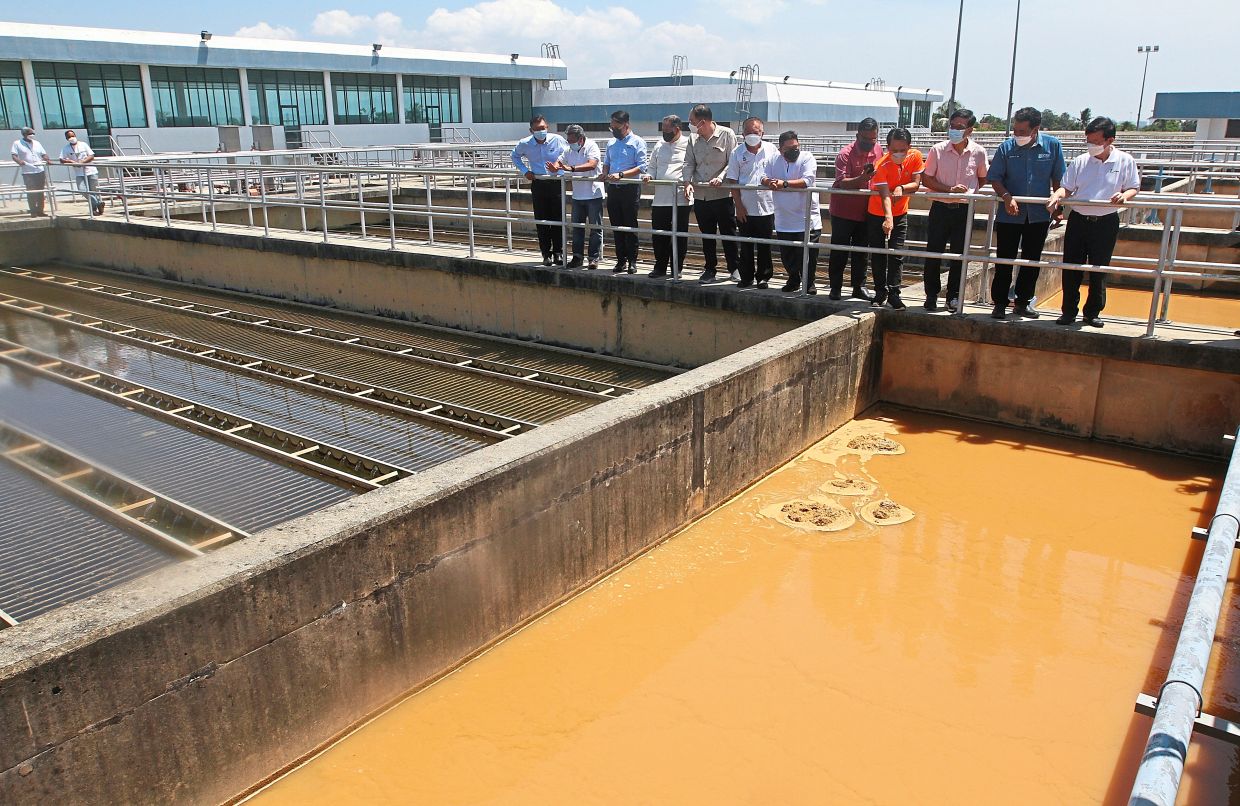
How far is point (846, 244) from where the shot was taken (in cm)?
848

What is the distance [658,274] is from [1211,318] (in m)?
6.06

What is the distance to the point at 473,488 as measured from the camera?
4.20 m

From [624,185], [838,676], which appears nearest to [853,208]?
[624,185]

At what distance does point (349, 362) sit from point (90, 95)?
28133mm

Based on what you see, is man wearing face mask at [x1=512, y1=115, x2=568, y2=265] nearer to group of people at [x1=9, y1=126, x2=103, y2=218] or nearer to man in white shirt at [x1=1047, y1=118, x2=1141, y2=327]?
man in white shirt at [x1=1047, y1=118, x2=1141, y2=327]

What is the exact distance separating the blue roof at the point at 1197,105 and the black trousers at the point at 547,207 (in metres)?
49.2

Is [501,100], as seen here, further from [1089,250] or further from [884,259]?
[1089,250]

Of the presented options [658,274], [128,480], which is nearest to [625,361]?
[658,274]

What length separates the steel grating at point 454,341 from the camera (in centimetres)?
952

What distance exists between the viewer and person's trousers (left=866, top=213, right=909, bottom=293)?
8.01m

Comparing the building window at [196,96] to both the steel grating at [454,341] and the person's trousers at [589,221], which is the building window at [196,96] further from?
the person's trousers at [589,221]

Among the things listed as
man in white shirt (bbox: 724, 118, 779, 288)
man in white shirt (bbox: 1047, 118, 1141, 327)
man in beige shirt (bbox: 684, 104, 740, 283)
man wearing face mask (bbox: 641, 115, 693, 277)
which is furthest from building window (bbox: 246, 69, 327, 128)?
man in white shirt (bbox: 1047, 118, 1141, 327)

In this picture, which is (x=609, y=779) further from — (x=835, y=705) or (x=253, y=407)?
(x=253, y=407)

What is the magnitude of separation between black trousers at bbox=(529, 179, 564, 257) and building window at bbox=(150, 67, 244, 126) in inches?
1134
